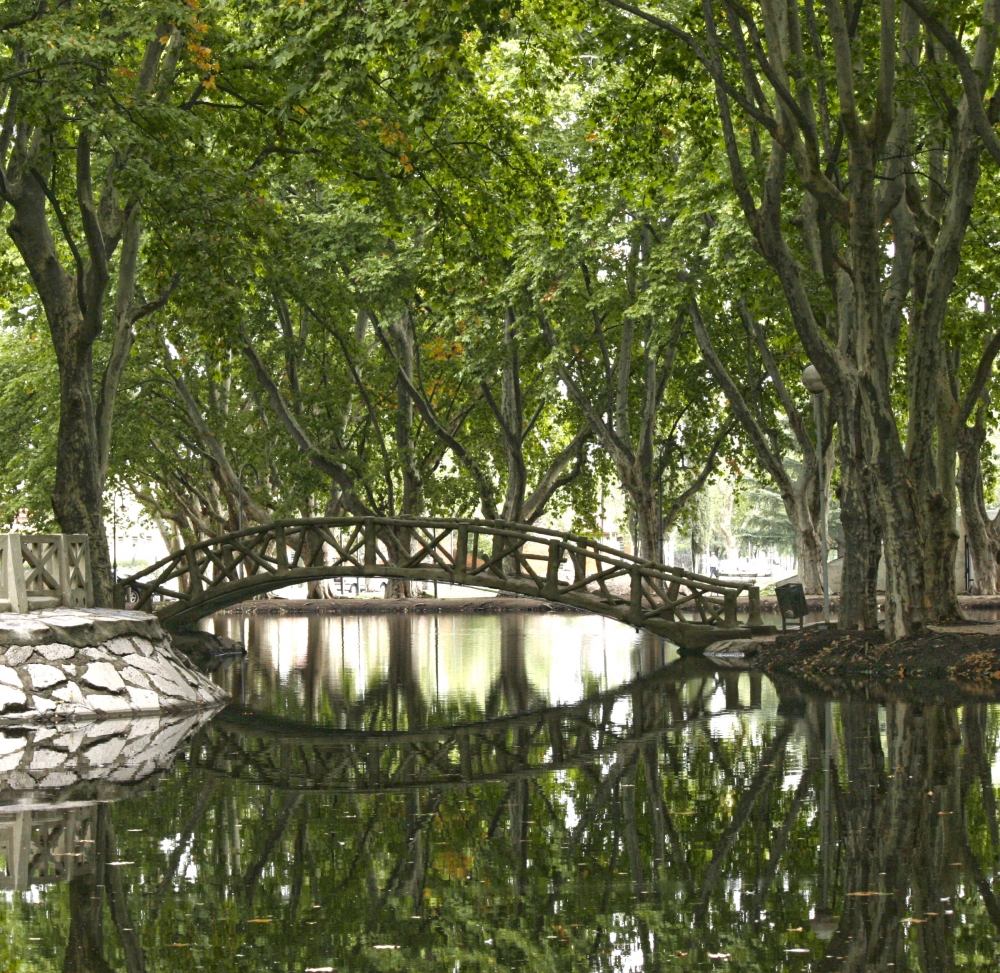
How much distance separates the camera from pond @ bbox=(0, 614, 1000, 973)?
535 centimetres

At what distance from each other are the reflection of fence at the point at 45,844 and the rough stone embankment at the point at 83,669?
514 centimetres

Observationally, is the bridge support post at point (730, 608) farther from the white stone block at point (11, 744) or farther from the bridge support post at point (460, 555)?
the white stone block at point (11, 744)

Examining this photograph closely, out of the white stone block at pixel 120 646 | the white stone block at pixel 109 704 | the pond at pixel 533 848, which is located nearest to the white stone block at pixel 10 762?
the pond at pixel 533 848

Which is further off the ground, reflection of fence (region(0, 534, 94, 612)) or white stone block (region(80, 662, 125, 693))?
reflection of fence (region(0, 534, 94, 612))

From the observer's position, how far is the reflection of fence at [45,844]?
6.74 metres

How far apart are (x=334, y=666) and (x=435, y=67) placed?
1054 centimetres

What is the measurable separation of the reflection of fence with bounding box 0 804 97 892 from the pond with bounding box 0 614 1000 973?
3 centimetres

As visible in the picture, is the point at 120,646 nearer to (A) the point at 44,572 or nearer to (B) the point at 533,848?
(A) the point at 44,572

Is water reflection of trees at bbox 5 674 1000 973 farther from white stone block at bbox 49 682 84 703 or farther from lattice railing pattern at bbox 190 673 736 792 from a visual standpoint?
white stone block at bbox 49 682 84 703

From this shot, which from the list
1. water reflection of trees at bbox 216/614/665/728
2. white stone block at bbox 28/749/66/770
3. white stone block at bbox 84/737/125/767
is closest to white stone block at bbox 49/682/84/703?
white stone block at bbox 84/737/125/767

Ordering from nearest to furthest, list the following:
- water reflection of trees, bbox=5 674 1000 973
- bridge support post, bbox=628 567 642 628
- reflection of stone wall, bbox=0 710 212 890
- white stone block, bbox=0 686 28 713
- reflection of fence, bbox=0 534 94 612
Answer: water reflection of trees, bbox=5 674 1000 973 → reflection of stone wall, bbox=0 710 212 890 → white stone block, bbox=0 686 28 713 → reflection of fence, bbox=0 534 94 612 → bridge support post, bbox=628 567 642 628

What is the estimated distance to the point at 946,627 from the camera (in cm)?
1716

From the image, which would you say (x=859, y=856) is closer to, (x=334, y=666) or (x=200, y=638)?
(x=334, y=666)

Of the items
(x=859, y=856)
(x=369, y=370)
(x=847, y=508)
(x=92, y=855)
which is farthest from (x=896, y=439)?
(x=369, y=370)
